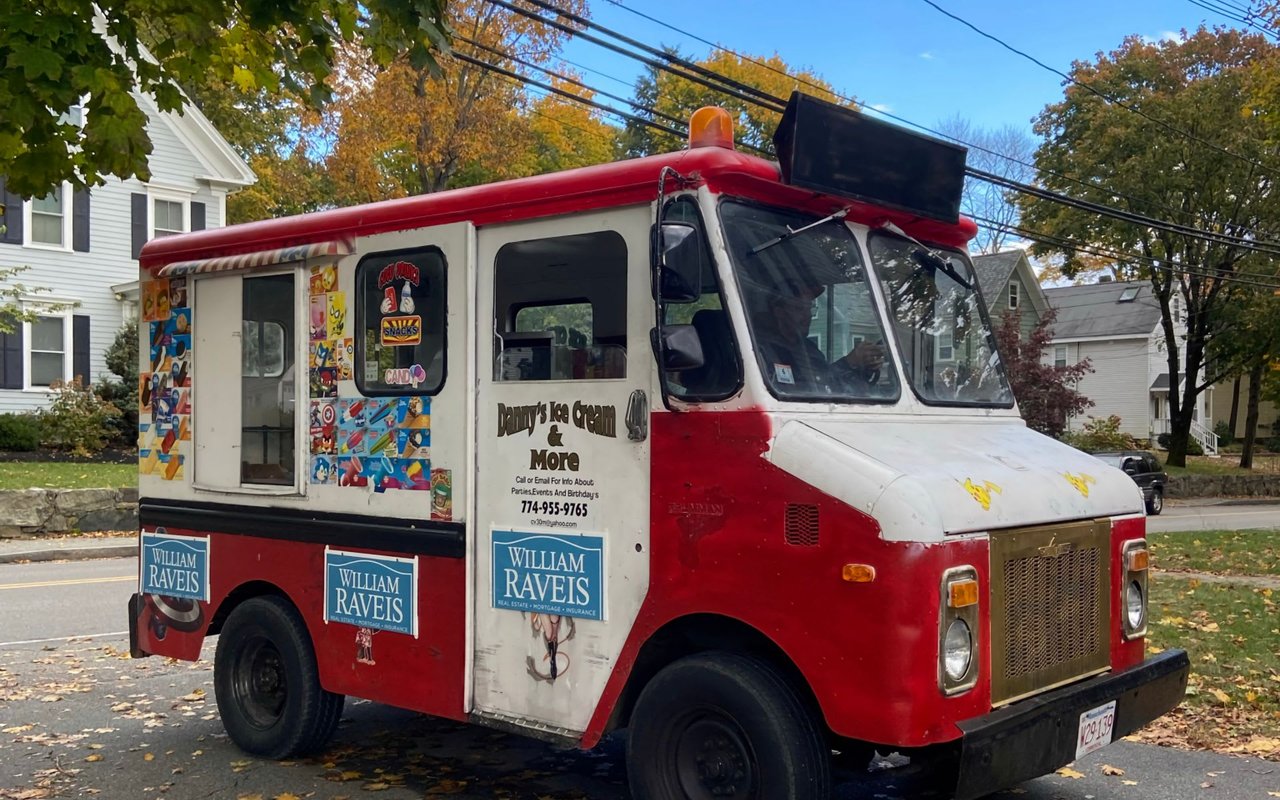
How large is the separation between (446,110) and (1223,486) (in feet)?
81.6

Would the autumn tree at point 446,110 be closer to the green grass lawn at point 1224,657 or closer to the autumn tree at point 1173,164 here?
the autumn tree at point 1173,164

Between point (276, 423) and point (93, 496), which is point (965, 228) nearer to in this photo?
point (276, 423)

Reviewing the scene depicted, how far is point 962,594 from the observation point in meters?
3.87

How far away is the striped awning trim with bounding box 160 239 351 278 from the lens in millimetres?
5707

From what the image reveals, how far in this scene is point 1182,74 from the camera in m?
33.8

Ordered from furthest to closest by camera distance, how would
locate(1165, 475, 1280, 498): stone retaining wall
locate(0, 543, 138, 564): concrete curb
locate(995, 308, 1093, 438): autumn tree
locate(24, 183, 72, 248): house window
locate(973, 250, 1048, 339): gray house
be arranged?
locate(973, 250, 1048, 339): gray house < locate(1165, 475, 1280, 498): stone retaining wall < locate(995, 308, 1093, 438): autumn tree < locate(24, 183, 72, 248): house window < locate(0, 543, 138, 564): concrete curb

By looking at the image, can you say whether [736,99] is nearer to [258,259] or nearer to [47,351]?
[47,351]

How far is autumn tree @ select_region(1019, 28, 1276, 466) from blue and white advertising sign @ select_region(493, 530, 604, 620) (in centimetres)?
2888

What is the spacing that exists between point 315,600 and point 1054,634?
3.48 metres

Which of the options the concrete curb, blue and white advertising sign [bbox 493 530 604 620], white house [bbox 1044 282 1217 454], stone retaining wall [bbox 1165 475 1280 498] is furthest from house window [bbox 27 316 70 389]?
white house [bbox 1044 282 1217 454]

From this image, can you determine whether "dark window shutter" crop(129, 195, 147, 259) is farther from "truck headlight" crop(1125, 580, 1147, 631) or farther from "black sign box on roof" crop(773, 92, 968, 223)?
"truck headlight" crop(1125, 580, 1147, 631)

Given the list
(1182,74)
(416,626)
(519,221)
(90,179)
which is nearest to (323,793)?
(416,626)

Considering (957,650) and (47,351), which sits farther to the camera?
(47,351)

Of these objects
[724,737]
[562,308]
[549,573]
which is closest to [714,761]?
[724,737]
